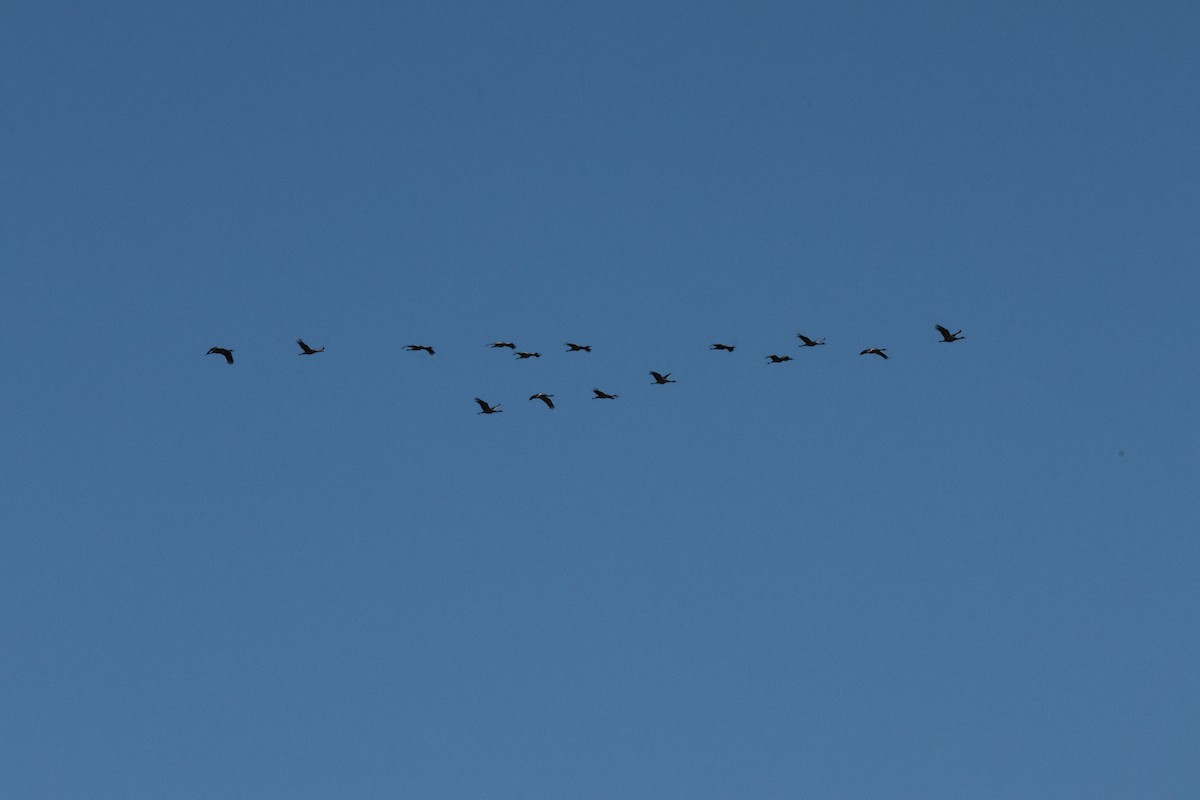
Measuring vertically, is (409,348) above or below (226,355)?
above

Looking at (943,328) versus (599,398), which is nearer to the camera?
(943,328)

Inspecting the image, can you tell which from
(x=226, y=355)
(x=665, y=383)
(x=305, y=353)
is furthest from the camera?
(x=665, y=383)

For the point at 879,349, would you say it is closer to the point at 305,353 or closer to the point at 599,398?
the point at 599,398

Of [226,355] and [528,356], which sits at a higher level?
[528,356]

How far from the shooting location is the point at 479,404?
13800cm

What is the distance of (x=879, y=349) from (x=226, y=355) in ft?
141

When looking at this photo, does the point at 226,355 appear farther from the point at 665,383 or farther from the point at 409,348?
the point at 665,383

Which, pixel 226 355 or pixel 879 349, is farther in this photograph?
pixel 879 349

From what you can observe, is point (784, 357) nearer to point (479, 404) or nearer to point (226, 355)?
point (479, 404)

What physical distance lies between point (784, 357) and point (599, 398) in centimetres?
1389

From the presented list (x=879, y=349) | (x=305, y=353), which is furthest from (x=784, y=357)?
(x=305, y=353)

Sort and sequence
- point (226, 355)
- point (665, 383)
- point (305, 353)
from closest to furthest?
point (226, 355), point (305, 353), point (665, 383)

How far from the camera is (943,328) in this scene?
127750mm

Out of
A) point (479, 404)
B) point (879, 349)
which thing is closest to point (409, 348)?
point (479, 404)
